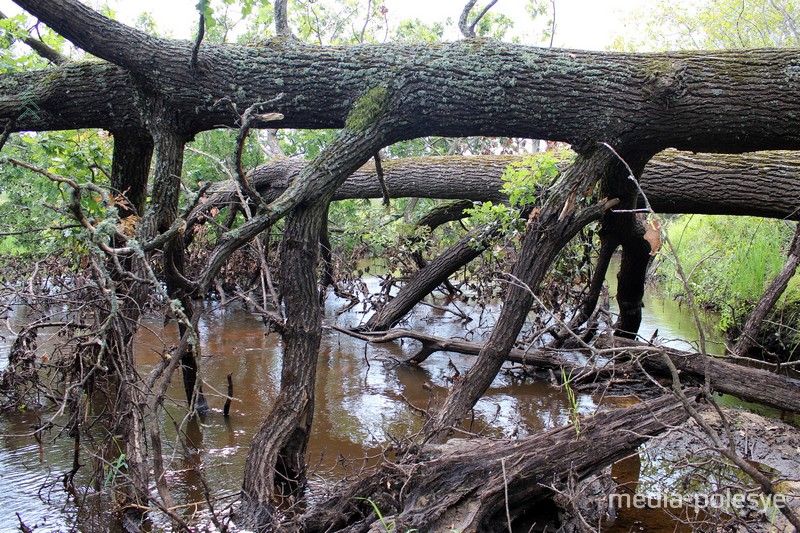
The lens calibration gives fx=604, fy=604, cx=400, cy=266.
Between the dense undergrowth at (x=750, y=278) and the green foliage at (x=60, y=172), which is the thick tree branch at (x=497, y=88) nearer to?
the green foliage at (x=60, y=172)

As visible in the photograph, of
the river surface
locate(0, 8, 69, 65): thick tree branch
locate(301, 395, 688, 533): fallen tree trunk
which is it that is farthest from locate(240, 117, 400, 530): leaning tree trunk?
locate(0, 8, 69, 65): thick tree branch

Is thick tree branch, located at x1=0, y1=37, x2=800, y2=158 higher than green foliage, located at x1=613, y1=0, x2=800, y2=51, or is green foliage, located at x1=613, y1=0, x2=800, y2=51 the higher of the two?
green foliage, located at x1=613, y1=0, x2=800, y2=51

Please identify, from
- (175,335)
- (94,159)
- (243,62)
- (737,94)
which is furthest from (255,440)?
(175,335)

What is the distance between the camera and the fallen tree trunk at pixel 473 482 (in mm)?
2805

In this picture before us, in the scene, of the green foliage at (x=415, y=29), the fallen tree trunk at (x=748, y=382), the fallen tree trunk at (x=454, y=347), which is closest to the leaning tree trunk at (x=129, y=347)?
the fallen tree trunk at (x=454, y=347)

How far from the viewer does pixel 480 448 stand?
122 inches

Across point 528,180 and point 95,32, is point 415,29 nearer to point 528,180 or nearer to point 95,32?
point 528,180

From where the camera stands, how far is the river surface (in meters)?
3.85

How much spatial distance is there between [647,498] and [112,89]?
4414 millimetres

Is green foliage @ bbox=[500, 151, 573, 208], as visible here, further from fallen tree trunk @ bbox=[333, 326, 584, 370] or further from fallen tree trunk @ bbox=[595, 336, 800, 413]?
fallen tree trunk @ bbox=[333, 326, 584, 370]

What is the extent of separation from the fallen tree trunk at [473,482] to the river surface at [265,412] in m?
0.28

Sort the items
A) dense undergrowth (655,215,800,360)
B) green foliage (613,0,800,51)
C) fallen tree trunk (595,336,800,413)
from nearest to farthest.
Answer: fallen tree trunk (595,336,800,413), dense undergrowth (655,215,800,360), green foliage (613,0,800,51)

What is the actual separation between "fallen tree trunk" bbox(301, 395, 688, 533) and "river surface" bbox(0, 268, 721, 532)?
28 centimetres

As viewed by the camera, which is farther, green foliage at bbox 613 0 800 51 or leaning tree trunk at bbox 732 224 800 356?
Answer: green foliage at bbox 613 0 800 51
